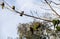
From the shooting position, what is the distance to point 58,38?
5.82 feet

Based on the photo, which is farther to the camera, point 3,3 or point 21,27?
point 21,27

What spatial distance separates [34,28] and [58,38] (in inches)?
21.2

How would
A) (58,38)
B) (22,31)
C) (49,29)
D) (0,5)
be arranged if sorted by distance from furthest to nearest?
1. (22,31)
2. (58,38)
3. (49,29)
4. (0,5)

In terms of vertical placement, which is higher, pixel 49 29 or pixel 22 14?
pixel 22 14

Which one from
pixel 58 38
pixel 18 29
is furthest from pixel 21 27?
pixel 58 38

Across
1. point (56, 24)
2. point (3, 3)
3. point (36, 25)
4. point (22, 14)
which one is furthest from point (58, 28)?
point (3, 3)

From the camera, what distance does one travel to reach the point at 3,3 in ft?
4.35

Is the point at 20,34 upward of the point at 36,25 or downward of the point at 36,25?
downward

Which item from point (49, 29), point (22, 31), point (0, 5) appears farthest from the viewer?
point (22, 31)

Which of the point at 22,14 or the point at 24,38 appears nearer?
the point at 22,14

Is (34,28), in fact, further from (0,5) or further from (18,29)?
(18,29)

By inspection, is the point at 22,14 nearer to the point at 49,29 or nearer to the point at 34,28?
the point at 34,28

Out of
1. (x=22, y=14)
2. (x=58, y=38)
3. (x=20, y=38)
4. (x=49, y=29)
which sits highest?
(x=22, y=14)

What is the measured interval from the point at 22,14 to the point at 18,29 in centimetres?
2527
